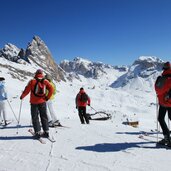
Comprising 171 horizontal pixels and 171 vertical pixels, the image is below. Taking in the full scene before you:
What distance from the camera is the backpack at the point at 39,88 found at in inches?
357

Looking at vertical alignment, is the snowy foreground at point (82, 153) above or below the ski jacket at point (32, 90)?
below

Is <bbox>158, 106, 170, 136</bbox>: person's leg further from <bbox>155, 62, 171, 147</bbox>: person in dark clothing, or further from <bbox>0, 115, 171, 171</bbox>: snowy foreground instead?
<bbox>0, 115, 171, 171</bbox>: snowy foreground

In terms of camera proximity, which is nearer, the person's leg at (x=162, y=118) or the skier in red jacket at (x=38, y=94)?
the person's leg at (x=162, y=118)

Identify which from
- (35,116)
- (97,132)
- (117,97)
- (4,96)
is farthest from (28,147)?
(117,97)

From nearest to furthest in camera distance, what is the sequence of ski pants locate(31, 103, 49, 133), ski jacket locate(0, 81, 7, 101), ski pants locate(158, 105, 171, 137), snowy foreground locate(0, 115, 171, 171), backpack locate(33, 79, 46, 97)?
snowy foreground locate(0, 115, 171, 171), ski pants locate(158, 105, 171, 137), backpack locate(33, 79, 46, 97), ski pants locate(31, 103, 49, 133), ski jacket locate(0, 81, 7, 101)

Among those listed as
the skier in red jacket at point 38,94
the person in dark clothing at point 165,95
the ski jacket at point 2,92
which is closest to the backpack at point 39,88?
the skier in red jacket at point 38,94

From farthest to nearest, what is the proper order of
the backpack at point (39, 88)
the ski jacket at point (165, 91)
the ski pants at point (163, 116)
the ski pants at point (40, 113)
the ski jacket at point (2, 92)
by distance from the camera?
the ski jacket at point (2, 92)
the ski pants at point (40, 113)
the backpack at point (39, 88)
the ski pants at point (163, 116)
the ski jacket at point (165, 91)

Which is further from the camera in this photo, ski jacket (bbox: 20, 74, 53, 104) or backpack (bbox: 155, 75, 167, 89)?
ski jacket (bbox: 20, 74, 53, 104)

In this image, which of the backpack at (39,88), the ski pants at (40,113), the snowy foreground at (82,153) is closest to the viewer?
the snowy foreground at (82,153)

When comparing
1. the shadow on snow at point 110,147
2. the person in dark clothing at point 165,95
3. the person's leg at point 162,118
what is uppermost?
the person in dark clothing at point 165,95

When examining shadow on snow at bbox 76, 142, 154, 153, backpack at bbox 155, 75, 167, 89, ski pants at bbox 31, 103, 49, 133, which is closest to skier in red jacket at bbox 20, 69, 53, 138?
ski pants at bbox 31, 103, 49, 133

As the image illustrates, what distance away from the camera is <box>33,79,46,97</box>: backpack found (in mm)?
9062

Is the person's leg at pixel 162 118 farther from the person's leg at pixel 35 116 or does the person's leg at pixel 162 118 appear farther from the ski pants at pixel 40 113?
the person's leg at pixel 35 116

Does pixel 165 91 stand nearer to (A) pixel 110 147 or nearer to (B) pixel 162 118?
(B) pixel 162 118
